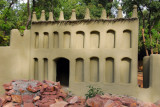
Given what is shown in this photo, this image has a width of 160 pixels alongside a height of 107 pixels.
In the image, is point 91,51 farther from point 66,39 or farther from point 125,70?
point 125,70

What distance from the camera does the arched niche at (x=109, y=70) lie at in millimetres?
7820

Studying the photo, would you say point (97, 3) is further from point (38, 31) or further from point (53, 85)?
point (53, 85)

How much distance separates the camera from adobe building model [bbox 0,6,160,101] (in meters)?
7.48

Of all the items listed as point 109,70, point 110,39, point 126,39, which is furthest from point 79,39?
point 126,39

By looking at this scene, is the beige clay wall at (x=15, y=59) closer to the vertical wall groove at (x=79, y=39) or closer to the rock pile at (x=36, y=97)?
the rock pile at (x=36, y=97)

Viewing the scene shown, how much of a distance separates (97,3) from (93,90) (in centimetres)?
1583

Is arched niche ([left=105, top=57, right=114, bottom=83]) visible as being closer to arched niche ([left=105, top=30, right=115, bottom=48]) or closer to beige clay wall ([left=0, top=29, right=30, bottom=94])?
arched niche ([left=105, top=30, right=115, bottom=48])

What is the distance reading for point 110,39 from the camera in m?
7.87

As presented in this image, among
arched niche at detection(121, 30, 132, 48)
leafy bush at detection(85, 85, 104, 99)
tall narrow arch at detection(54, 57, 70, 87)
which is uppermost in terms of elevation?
arched niche at detection(121, 30, 132, 48)

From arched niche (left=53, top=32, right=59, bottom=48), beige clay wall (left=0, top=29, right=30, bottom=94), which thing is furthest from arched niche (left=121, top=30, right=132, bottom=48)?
beige clay wall (left=0, top=29, right=30, bottom=94)

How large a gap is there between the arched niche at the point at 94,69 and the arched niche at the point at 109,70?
1.69 ft

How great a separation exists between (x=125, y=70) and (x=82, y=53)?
2.59m

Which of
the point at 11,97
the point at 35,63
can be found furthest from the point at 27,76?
the point at 11,97

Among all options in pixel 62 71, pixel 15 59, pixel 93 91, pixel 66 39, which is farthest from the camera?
pixel 62 71
